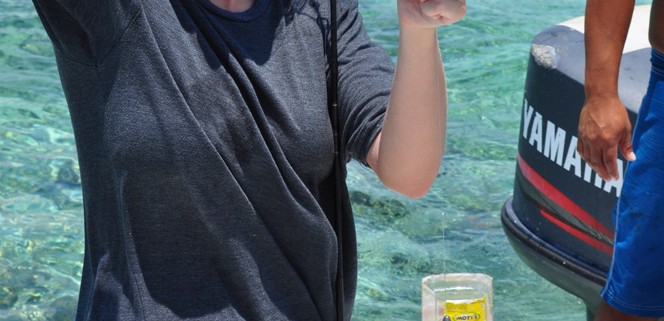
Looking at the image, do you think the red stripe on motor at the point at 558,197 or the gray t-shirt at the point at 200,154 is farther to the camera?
the red stripe on motor at the point at 558,197

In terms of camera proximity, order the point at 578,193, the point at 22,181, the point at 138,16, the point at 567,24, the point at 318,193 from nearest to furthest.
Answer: the point at 138,16, the point at 318,193, the point at 578,193, the point at 567,24, the point at 22,181

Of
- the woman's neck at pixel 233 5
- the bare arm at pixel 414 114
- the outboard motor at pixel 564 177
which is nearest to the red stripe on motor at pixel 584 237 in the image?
the outboard motor at pixel 564 177

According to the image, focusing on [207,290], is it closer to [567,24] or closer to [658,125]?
[658,125]

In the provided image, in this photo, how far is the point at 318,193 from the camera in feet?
5.45

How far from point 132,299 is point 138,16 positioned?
0.39 meters

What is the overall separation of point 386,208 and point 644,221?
232 cm

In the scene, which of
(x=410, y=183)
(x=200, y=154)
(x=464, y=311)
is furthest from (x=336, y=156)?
(x=464, y=311)

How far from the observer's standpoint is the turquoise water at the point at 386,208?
160 inches

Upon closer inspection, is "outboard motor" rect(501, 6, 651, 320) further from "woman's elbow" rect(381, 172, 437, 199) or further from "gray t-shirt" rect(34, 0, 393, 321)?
"gray t-shirt" rect(34, 0, 393, 321)

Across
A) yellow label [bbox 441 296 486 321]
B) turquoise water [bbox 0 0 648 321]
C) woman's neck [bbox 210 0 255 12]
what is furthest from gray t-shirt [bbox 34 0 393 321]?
turquoise water [bbox 0 0 648 321]

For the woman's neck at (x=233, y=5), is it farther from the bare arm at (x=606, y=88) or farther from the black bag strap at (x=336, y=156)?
the bare arm at (x=606, y=88)

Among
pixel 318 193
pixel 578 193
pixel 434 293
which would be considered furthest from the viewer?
pixel 578 193

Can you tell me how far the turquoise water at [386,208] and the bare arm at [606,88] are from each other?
140cm

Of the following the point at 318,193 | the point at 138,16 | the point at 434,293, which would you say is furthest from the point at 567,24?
the point at 138,16
